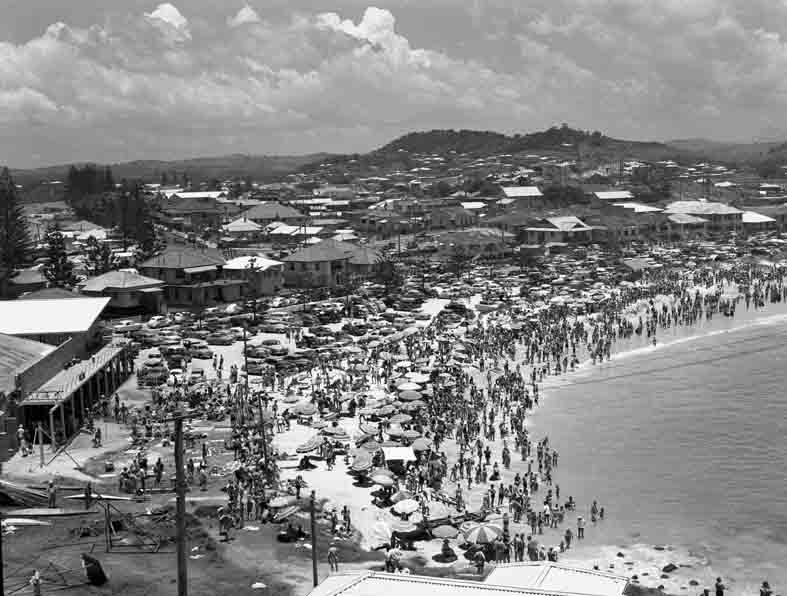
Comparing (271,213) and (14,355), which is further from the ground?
(271,213)

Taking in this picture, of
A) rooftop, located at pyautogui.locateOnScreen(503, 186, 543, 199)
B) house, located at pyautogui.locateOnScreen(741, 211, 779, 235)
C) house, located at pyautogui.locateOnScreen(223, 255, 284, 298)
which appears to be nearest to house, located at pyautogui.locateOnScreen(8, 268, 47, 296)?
house, located at pyautogui.locateOnScreen(223, 255, 284, 298)

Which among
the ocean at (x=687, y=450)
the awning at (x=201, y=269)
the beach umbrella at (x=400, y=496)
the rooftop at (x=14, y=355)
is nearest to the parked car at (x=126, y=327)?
the awning at (x=201, y=269)

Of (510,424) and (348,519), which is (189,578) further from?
(510,424)

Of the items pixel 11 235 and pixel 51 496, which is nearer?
pixel 51 496

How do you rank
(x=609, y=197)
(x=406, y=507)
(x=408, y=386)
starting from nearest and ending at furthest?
(x=406, y=507)
(x=408, y=386)
(x=609, y=197)

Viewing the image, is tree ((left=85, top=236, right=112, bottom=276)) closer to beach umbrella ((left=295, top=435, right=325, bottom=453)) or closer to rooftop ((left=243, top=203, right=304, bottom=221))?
rooftop ((left=243, top=203, right=304, bottom=221))

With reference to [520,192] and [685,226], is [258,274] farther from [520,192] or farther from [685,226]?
[520,192]

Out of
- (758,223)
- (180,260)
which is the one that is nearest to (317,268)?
(180,260)
